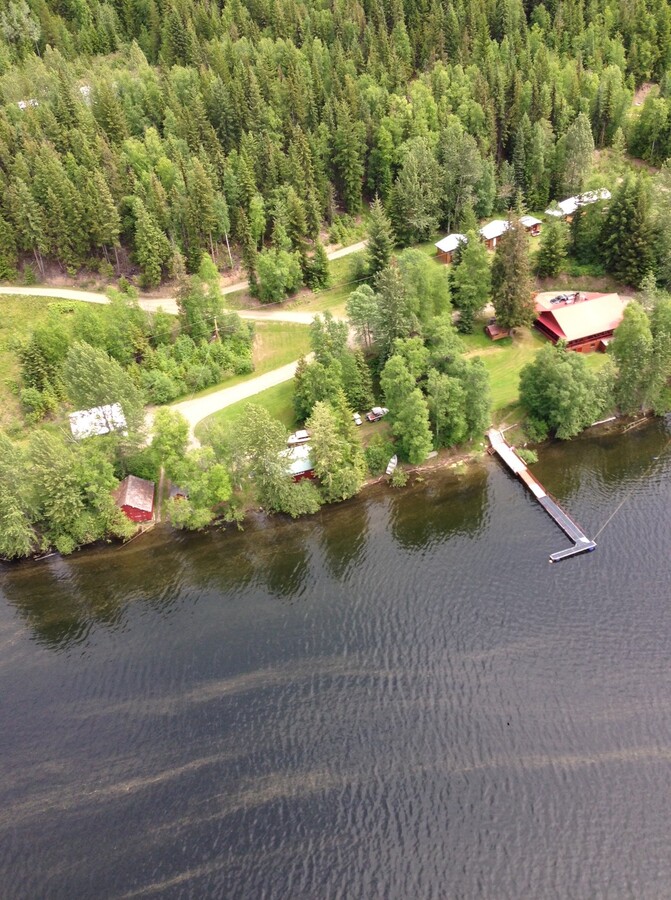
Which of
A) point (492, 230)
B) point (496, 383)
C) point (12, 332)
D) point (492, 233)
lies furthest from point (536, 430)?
point (12, 332)

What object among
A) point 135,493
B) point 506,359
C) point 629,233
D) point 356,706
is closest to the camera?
point 356,706

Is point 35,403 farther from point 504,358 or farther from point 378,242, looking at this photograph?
point 504,358

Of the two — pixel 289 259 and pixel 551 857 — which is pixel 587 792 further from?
pixel 289 259

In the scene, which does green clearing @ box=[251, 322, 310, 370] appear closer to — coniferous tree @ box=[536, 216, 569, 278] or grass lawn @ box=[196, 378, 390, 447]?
grass lawn @ box=[196, 378, 390, 447]

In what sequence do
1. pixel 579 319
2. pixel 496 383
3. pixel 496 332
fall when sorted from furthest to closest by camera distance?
1. pixel 496 332
2. pixel 579 319
3. pixel 496 383

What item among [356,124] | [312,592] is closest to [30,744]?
[312,592]

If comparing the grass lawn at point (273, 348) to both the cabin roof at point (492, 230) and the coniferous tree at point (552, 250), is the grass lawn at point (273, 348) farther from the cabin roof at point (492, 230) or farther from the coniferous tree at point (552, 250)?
the coniferous tree at point (552, 250)
